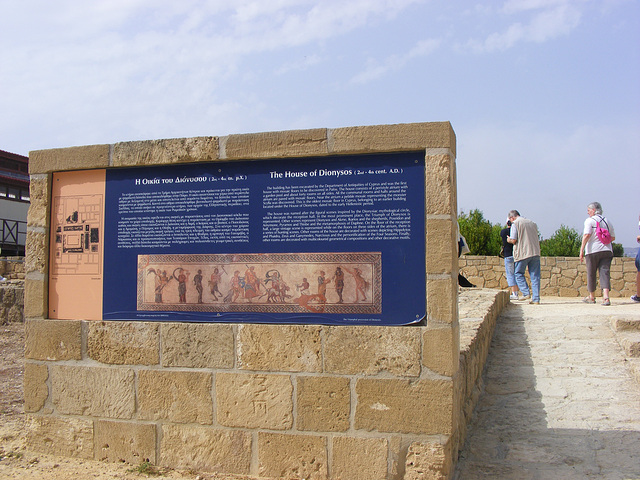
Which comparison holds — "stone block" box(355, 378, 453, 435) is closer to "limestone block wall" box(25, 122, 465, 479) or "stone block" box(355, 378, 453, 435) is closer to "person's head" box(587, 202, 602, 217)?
"limestone block wall" box(25, 122, 465, 479)

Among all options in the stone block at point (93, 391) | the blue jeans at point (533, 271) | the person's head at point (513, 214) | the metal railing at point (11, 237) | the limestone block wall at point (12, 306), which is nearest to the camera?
the stone block at point (93, 391)

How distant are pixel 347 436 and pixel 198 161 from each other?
6.67ft

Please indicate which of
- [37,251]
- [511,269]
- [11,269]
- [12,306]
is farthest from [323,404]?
[11,269]

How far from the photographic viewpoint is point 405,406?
324 cm

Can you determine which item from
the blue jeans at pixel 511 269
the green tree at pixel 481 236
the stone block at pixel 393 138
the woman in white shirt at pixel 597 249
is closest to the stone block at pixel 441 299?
the stone block at pixel 393 138

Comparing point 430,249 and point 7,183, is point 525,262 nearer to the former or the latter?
point 430,249

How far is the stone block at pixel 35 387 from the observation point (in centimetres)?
393

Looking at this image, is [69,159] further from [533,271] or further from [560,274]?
[560,274]

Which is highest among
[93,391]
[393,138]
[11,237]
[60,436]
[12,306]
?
[11,237]

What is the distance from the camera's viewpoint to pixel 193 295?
3678 mm

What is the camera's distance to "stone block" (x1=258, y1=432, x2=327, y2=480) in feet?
11.0

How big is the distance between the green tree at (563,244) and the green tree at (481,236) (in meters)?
2.24

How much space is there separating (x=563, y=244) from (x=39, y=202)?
2058 centimetres

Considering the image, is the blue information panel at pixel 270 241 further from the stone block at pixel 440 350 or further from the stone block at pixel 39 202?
the stone block at pixel 39 202
